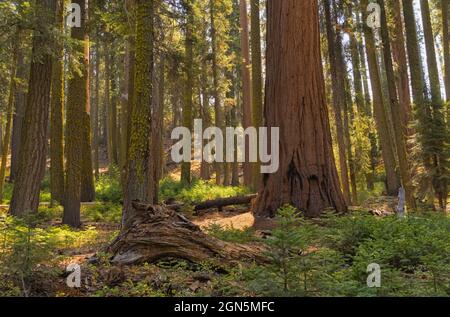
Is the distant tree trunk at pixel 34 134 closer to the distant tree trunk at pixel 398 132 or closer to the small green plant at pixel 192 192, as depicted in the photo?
the small green plant at pixel 192 192

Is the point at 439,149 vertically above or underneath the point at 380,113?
underneath

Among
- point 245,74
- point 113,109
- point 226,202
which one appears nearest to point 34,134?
point 226,202

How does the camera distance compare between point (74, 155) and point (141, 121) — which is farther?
point (74, 155)

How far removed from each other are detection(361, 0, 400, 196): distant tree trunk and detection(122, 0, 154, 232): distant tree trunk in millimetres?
7490

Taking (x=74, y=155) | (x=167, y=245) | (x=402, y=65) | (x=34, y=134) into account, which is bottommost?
(x=167, y=245)

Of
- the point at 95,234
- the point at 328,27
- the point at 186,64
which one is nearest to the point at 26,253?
the point at 95,234

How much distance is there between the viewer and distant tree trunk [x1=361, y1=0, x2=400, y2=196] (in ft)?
46.6

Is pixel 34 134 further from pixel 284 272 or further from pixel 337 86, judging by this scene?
pixel 337 86

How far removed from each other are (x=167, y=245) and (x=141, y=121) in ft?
10.6

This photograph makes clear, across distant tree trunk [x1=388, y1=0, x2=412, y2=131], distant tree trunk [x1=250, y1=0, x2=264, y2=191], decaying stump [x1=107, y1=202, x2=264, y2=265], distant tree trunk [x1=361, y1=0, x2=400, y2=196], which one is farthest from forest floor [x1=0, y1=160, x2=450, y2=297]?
distant tree trunk [x1=388, y1=0, x2=412, y2=131]

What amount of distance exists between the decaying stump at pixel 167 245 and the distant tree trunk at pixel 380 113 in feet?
32.1

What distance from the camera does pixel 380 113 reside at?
745 inches

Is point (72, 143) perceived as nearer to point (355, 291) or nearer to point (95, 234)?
point (95, 234)
